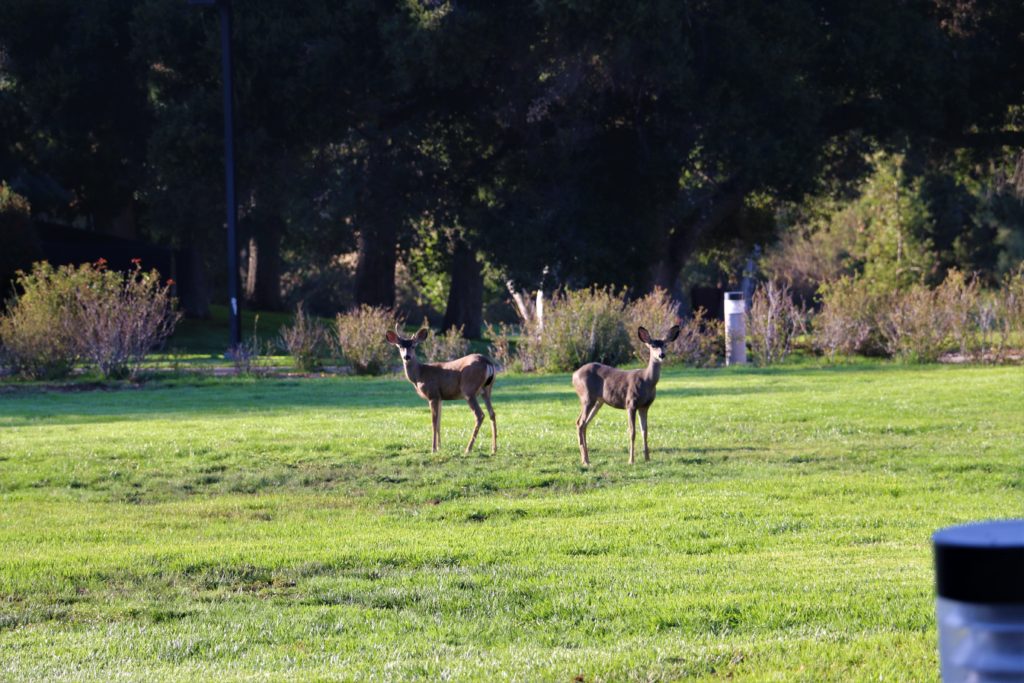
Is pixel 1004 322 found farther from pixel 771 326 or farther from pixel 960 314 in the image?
pixel 771 326

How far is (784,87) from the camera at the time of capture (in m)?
36.0

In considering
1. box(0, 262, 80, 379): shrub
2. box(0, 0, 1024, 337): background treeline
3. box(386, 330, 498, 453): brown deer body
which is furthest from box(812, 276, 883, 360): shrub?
box(386, 330, 498, 453): brown deer body

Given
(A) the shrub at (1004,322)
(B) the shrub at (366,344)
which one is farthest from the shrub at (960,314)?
(B) the shrub at (366,344)

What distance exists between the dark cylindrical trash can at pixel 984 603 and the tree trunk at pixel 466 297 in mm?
42707

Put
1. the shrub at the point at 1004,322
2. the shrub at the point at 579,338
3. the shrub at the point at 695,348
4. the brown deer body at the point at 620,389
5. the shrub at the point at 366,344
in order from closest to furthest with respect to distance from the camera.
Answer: the brown deer body at the point at 620,389 < the shrub at the point at 1004,322 < the shrub at the point at 579,338 < the shrub at the point at 366,344 < the shrub at the point at 695,348

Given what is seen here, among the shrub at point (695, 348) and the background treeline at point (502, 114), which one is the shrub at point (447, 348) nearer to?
the shrub at point (695, 348)

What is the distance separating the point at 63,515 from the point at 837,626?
22.5ft

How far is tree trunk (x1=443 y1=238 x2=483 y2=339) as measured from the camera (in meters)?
45.6

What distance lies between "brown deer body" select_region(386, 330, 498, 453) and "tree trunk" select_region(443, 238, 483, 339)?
99.4 ft

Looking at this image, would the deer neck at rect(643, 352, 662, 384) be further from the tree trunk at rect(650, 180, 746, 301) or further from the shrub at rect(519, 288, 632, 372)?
the tree trunk at rect(650, 180, 746, 301)

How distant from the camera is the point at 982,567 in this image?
2578mm

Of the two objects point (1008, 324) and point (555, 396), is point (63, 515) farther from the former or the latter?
point (1008, 324)

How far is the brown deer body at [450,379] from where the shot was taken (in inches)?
583

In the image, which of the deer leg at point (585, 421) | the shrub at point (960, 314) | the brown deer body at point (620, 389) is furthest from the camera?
the shrub at point (960, 314)
